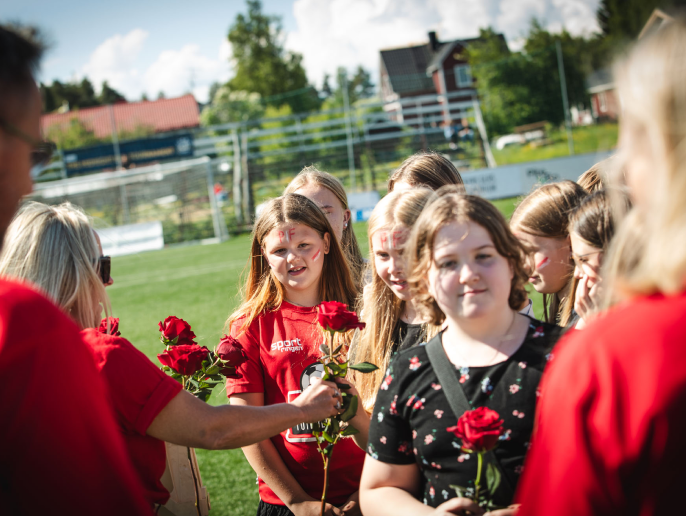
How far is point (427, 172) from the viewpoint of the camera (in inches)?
140

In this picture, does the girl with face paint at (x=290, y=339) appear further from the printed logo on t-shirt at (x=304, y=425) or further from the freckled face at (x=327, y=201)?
the freckled face at (x=327, y=201)

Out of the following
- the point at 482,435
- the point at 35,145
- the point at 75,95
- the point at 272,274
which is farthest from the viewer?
the point at 75,95

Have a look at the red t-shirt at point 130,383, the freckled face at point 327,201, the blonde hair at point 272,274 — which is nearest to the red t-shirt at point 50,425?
the red t-shirt at point 130,383

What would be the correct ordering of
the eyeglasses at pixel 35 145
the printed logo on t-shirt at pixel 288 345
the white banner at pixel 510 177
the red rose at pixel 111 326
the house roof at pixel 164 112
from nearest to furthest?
the eyeglasses at pixel 35 145
the red rose at pixel 111 326
the printed logo on t-shirt at pixel 288 345
the white banner at pixel 510 177
the house roof at pixel 164 112

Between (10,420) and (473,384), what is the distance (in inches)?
49.6

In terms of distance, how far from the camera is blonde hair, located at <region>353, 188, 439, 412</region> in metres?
2.65

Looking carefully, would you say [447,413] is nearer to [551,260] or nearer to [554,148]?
[551,260]

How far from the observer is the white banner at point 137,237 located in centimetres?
2206

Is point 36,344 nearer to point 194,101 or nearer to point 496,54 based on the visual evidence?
point 496,54

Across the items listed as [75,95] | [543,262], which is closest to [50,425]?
[543,262]

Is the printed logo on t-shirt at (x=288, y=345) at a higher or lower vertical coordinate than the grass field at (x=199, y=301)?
higher

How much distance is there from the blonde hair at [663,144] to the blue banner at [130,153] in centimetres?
3604

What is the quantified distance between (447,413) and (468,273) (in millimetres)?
436

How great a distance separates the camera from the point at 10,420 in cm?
100
